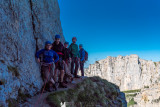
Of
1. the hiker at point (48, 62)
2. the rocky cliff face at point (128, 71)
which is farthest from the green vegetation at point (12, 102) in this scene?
the rocky cliff face at point (128, 71)

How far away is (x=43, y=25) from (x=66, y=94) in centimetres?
A: 548

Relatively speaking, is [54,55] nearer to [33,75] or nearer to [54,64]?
[54,64]

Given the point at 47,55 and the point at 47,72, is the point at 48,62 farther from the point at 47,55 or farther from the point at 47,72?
the point at 47,72

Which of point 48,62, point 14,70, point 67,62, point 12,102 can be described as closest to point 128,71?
point 67,62

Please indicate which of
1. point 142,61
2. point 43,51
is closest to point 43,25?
point 43,51

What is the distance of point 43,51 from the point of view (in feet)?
24.8

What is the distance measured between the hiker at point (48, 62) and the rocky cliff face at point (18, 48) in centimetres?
42

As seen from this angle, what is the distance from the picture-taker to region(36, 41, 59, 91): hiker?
7515 mm

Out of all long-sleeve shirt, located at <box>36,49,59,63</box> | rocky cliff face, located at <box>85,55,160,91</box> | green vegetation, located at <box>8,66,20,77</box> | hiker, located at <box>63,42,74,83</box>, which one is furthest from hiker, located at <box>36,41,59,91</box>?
rocky cliff face, located at <box>85,55,160,91</box>

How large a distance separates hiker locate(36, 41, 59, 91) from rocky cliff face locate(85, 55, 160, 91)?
12289cm

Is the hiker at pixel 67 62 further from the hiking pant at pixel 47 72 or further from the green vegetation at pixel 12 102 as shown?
the green vegetation at pixel 12 102

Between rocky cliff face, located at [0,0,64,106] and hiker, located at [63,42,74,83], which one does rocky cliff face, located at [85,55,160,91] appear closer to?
hiker, located at [63,42,74,83]

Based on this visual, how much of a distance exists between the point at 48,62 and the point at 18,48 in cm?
198

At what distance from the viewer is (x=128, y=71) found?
126m
